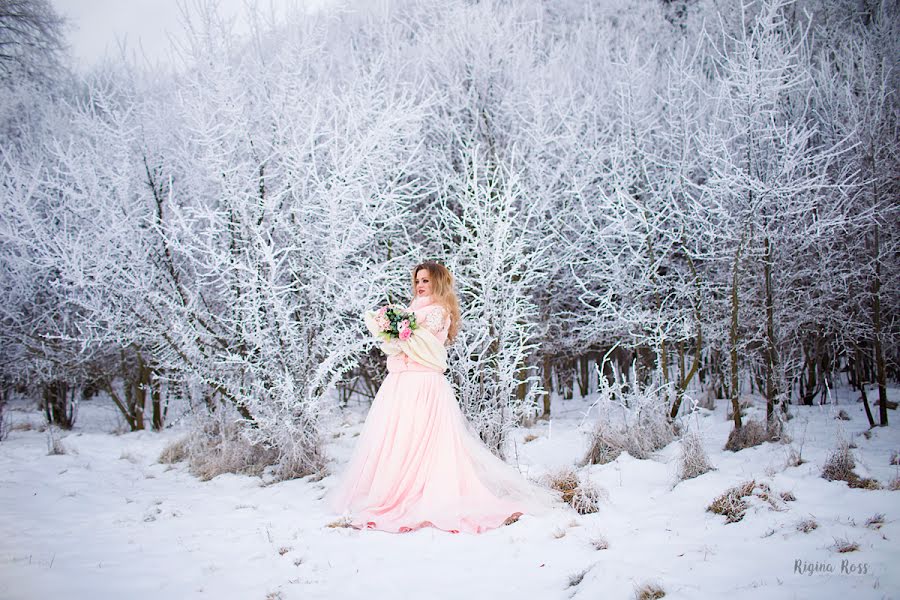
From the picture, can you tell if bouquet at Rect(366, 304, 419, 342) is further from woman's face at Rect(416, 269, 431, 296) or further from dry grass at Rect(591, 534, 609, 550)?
dry grass at Rect(591, 534, 609, 550)

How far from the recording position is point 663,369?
6621mm

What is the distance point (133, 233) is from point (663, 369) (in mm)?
6382

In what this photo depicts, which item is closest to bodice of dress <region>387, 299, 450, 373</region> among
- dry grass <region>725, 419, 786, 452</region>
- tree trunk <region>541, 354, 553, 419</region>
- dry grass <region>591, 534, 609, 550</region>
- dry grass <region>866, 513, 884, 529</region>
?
dry grass <region>591, 534, 609, 550</region>

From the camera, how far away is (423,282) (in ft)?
14.8

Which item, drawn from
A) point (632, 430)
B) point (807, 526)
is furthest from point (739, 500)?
point (632, 430)

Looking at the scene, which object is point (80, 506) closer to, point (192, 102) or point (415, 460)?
point (415, 460)

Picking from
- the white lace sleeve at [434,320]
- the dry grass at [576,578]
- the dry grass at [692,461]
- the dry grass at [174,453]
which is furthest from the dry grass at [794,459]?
the dry grass at [174,453]

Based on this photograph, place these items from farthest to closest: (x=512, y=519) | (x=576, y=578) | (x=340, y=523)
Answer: (x=340, y=523), (x=512, y=519), (x=576, y=578)

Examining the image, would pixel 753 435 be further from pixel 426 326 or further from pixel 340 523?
pixel 340 523

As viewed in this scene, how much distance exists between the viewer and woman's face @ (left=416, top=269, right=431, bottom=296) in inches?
176

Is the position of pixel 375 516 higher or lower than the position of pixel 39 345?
lower

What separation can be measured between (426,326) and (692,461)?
7.85 feet

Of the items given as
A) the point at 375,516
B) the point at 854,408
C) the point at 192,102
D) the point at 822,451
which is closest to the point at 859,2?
the point at 854,408

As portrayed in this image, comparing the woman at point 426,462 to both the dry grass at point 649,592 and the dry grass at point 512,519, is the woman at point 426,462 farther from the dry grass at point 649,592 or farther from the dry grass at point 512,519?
the dry grass at point 649,592
